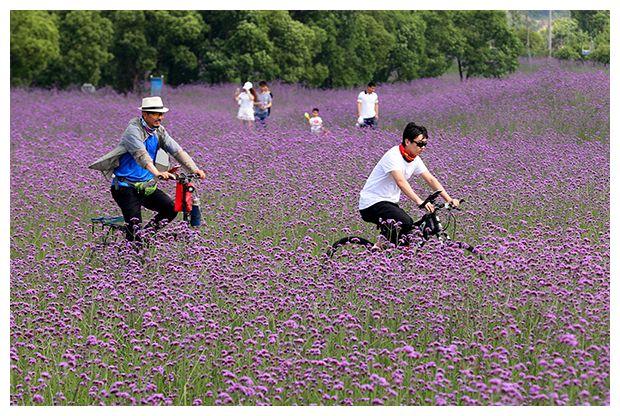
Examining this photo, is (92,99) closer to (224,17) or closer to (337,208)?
(224,17)

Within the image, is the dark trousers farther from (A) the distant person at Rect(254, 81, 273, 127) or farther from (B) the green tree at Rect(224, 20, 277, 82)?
(B) the green tree at Rect(224, 20, 277, 82)

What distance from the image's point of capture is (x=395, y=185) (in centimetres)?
929

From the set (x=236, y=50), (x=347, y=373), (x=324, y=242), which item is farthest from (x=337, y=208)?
(x=236, y=50)

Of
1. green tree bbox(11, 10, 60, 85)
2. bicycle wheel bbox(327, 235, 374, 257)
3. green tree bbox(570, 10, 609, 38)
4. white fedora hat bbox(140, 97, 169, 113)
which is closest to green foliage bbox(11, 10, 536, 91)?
green tree bbox(11, 10, 60, 85)

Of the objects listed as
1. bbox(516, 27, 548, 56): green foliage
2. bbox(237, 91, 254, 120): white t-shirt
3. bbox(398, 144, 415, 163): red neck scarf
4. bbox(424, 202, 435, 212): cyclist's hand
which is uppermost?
bbox(398, 144, 415, 163): red neck scarf

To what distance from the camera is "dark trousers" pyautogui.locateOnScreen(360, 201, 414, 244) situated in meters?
8.96

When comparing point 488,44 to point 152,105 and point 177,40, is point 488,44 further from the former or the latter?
point 152,105

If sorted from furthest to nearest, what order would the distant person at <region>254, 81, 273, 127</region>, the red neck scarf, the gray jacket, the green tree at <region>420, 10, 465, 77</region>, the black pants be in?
the green tree at <region>420, 10, 465, 77</region>
the distant person at <region>254, 81, 273, 127</region>
the black pants
the gray jacket
the red neck scarf

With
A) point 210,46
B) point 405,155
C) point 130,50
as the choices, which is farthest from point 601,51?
point 405,155

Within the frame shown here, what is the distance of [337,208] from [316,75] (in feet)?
96.0

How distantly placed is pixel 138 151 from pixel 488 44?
39.0 meters

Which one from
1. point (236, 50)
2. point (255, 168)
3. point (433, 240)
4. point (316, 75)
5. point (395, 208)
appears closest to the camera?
point (433, 240)

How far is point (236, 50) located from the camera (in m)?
37.0
